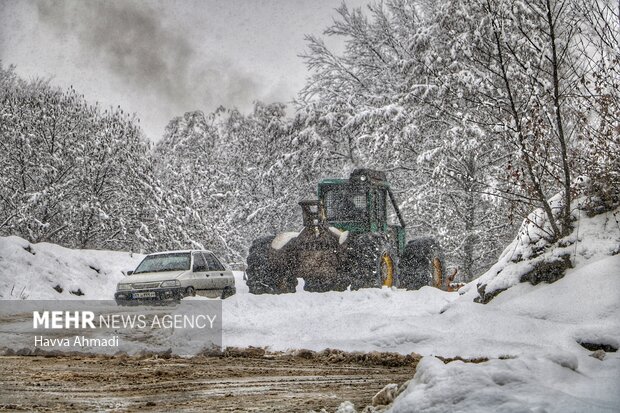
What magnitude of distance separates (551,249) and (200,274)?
7843 millimetres

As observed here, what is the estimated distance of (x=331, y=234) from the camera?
1353 centimetres

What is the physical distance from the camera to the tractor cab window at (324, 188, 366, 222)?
599 inches

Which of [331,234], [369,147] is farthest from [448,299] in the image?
[369,147]

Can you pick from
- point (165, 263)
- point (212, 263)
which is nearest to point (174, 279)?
point (165, 263)

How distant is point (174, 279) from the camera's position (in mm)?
13164

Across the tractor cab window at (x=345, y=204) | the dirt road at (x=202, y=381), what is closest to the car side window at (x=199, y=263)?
the tractor cab window at (x=345, y=204)

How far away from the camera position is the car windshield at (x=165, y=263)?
1410 centimetres

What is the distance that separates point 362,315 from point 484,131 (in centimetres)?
1287

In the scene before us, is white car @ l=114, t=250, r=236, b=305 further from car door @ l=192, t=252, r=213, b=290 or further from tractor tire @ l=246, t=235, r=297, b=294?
tractor tire @ l=246, t=235, r=297, b=294

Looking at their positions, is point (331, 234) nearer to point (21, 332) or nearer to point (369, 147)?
point (21, 332)

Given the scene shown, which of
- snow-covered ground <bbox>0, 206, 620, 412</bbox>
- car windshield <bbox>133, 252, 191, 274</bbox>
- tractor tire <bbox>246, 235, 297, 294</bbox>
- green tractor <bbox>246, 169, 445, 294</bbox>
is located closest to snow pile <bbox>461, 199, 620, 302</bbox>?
snow-covered ground <bbox>0, 206, 620, 412</bbox>

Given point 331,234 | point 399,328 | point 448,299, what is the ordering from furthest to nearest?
1. point 331,234
2. point 448,299
3. point 399,328

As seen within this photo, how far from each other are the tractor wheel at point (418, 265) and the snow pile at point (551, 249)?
6.14m

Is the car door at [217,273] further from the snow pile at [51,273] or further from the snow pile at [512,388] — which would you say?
the snow pile at [512,388]
